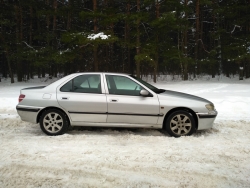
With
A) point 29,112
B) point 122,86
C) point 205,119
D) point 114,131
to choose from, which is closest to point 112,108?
point 122,86

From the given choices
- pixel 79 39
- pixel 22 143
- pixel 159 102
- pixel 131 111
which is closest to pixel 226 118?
pixel 159 102

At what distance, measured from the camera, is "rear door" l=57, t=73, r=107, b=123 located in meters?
4.83

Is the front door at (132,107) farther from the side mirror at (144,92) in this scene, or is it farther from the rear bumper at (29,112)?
the rear bumper at (29,112)

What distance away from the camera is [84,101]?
484cm

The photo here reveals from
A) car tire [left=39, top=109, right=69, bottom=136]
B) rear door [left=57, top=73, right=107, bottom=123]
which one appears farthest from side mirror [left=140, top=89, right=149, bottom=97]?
car tire [left=39, top=109, right=69, bottom=136]

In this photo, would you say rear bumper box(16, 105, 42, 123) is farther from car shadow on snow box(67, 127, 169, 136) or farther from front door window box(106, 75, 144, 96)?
front door window box(106, 75, 144, 96)

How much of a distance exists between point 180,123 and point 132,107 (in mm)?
1213

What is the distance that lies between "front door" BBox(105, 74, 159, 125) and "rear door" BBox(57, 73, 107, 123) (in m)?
0.19

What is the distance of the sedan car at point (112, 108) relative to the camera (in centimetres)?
478

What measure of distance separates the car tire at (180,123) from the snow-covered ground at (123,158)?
187 mm

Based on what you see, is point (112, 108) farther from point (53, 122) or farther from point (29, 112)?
point (29, 112)

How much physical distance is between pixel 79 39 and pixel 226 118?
9.63 metres

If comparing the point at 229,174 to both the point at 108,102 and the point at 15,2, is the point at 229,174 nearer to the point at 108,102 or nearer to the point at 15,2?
the point at 108,102

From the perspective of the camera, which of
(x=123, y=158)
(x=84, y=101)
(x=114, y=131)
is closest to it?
(x=123, y=158)
